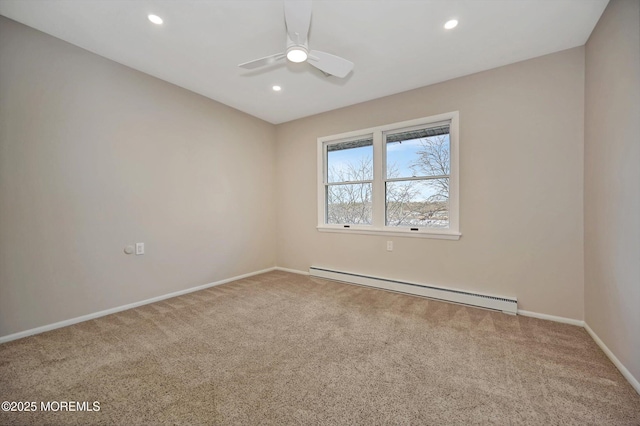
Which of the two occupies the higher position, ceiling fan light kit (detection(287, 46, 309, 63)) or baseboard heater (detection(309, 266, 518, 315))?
ceiling fan light kit (detection(287, 46, 309, 63))

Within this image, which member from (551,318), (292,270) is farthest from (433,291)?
(292,270)

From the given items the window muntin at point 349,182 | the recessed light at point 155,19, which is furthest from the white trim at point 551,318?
the recessed light at point 155,19

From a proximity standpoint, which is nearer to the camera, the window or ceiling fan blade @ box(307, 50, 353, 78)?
ceiling fan blade @ box(307, 50, 353, 78)

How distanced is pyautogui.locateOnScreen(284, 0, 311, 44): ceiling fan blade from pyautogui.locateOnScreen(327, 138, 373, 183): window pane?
2136 mm

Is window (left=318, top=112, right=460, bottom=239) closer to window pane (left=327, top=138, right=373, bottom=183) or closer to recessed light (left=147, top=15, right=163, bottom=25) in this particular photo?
window pane (left=327, top=138, right=373, bottom=183)

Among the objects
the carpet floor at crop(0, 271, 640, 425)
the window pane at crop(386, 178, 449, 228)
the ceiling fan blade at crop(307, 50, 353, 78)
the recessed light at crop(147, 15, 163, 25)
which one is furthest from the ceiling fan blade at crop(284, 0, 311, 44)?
the carpet floor at crop(0, 271, 640, 425)

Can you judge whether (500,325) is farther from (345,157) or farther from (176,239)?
(176,239)

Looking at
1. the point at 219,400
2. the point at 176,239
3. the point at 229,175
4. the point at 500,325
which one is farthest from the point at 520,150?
the point at 176,239

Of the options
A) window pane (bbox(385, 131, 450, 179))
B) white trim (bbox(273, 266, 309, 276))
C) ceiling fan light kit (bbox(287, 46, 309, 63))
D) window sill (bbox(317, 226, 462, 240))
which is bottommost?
white trim (bbox(273, 266, 309, 276))

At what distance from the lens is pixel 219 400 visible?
151 cm

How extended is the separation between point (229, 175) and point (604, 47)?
4.28 m

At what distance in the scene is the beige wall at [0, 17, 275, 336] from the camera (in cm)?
220

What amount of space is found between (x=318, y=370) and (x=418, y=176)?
8.72 feet

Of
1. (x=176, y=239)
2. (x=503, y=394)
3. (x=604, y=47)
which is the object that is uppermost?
(x=604, y=47)
